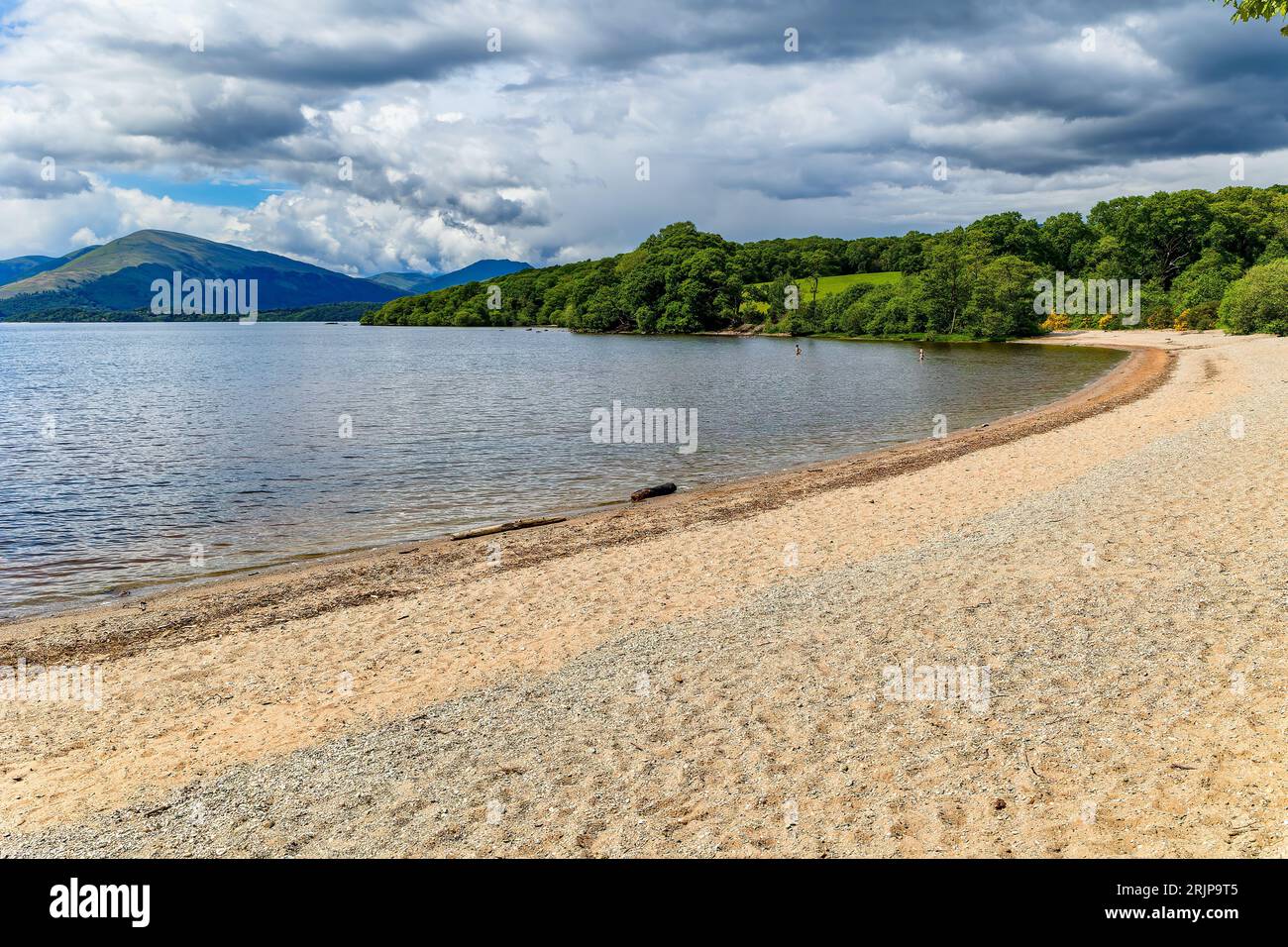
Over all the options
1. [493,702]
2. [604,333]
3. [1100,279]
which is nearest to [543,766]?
[493,702]

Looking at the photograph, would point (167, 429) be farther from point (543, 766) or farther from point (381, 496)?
point (543, 766)

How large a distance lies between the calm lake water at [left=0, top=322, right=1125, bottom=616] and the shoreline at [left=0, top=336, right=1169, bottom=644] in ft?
1.95

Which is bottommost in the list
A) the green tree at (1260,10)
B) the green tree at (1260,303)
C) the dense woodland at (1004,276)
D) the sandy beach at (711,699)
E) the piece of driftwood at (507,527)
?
the sandy beach at (711,699)

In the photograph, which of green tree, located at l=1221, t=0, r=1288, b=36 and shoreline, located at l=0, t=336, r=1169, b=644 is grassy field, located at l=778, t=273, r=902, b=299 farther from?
green tree, located at l=1221, t=0, r=1288, b=36

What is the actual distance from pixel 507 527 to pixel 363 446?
56.4 feet

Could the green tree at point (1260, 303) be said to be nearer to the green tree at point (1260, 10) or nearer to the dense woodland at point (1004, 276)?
the dense woodland at point (1004, 276)

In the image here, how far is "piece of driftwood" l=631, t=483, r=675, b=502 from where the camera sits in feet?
82.8

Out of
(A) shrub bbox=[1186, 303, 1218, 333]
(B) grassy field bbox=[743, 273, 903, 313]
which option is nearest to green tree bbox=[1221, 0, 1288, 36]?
(A) shrub bbox=[1186, 303, 1218, 333]

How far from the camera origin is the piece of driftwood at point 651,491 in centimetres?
2525

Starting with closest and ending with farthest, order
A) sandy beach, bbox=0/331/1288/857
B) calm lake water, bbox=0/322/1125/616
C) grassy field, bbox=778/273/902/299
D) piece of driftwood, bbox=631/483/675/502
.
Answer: sandy beach, bbox=0/331/1288/857
calm lake water, bbox=0/322/1125/616
piece of driftwood, bbox=631/483/675/502
grassy field, bbox=778/273/902/299

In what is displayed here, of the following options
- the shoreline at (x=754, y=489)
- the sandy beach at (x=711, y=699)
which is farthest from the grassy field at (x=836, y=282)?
the sandy beach at (x=711, y=699)

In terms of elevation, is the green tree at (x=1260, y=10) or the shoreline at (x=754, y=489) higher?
the green tree at (x=1260, y=10)

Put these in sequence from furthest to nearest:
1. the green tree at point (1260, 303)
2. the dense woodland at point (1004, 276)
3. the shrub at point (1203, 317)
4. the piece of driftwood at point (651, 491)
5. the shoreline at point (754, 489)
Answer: the dense woodland at point (1004, 276), the shrub at point (1203, 317), the green tree at point (1260, 303), the piece of driftwood at point (651, 491), the shoreline at point (754, 489)

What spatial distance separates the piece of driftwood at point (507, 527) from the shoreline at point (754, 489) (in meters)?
0.35
